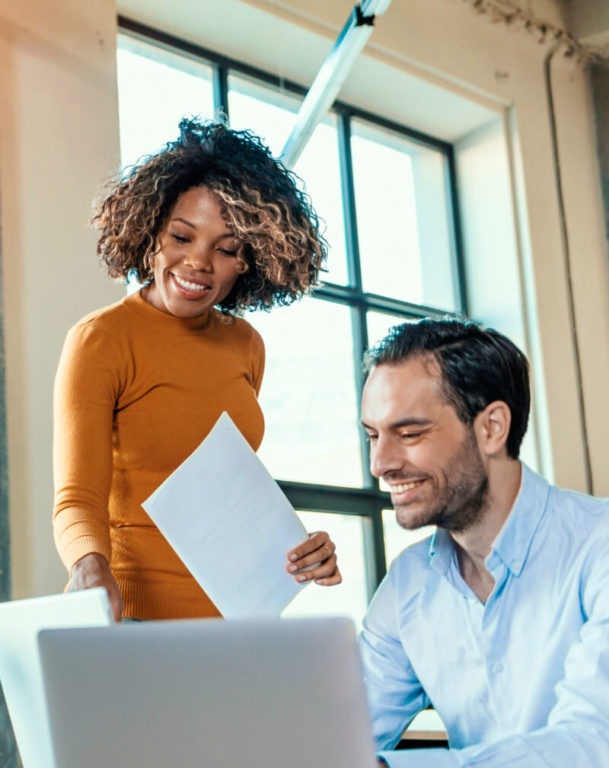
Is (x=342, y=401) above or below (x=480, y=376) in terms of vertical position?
above

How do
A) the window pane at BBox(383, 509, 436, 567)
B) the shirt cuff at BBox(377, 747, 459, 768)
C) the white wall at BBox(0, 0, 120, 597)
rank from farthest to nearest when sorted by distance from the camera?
the window pane at BBox(383, 509, 436, 567), the white wall at BBox(0, 0, 120, 597), the shirt cuff at BBox(377, 747, 459, 768)

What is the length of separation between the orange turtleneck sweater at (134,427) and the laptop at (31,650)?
1.37 ft

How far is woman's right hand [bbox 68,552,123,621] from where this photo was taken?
1.46 meters

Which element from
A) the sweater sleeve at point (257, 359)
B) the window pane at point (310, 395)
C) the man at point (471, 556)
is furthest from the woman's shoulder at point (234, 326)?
the window pane at point (310, 395)

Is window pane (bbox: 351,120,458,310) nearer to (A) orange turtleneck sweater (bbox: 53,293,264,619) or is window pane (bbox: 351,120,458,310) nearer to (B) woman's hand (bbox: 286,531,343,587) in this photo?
(A) orange turtleneck sweater (bbox: 53,293,264,619)

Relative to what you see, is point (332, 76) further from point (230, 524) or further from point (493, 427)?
point (230, 524)

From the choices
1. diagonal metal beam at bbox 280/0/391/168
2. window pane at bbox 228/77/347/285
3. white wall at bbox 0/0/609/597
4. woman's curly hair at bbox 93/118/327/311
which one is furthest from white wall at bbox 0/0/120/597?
window pane at bbox 228/77/347/285

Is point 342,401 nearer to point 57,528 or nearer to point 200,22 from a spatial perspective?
point 200,22

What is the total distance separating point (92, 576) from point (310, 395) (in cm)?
229

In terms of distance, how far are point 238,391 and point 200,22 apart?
6.52ft

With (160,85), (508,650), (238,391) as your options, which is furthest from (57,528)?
(160,85)

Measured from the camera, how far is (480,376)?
1.68 metres

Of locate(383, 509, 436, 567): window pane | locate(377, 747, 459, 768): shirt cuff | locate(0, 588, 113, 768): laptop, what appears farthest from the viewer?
locate(383, 509, 436, 567): window pane

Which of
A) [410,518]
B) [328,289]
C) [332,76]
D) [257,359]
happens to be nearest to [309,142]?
[328,289]
